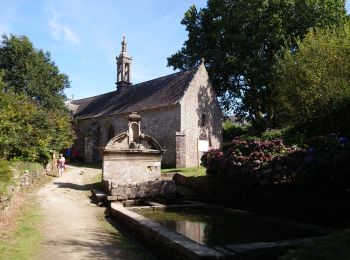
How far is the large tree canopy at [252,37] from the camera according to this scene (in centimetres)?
2842

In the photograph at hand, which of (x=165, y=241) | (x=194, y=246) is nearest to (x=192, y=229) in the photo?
(x=165, y=241)

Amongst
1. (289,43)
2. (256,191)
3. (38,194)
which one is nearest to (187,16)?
(289,43)

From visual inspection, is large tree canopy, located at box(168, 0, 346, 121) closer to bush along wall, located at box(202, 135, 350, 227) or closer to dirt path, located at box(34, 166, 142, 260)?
bush along wall, located at box(202, 135, 350, 227)

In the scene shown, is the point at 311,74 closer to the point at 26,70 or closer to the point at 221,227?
the point at 221,227

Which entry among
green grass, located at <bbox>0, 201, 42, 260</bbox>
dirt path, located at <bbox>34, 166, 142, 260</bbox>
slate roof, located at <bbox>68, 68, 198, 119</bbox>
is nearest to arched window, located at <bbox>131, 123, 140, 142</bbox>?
dirt path, located at <bbox>34, 166, 142, 260</bbox>

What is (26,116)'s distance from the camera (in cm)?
2116

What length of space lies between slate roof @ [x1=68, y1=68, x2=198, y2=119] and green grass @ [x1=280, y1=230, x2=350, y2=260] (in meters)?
22.6

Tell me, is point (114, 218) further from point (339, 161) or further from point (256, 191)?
point (339, 161)

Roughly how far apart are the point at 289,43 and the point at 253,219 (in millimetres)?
22137

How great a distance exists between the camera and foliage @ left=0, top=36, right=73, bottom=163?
18.0m

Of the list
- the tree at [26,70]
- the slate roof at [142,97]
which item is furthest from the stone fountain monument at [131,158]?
the tree at [26,70]

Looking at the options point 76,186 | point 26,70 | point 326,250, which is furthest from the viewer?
point 26,70

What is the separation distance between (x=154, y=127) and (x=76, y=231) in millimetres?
20025

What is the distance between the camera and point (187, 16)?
32906mm
